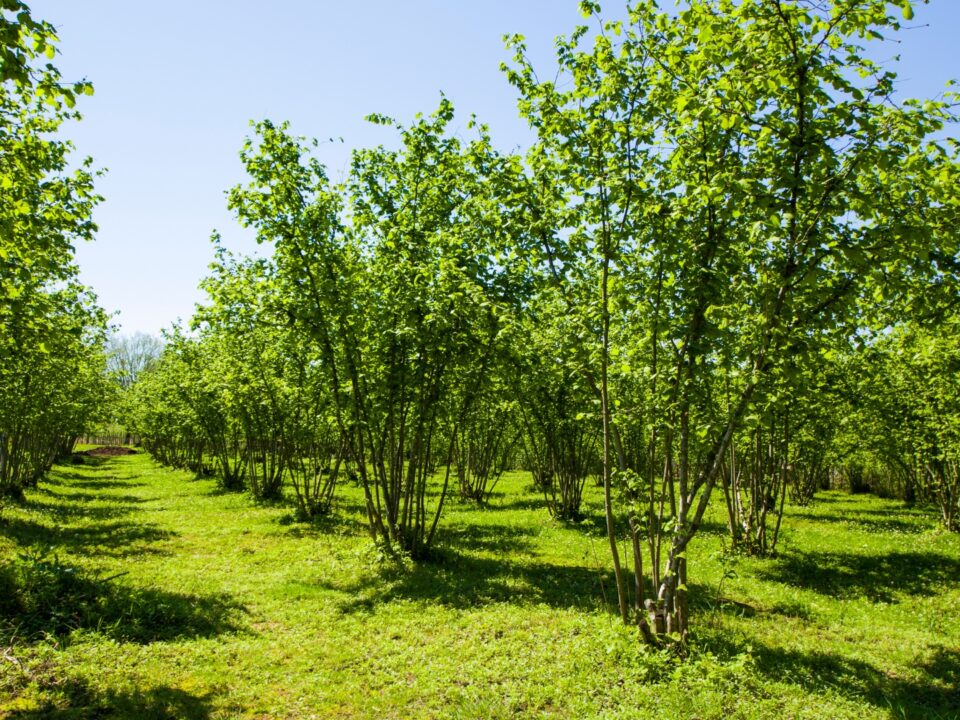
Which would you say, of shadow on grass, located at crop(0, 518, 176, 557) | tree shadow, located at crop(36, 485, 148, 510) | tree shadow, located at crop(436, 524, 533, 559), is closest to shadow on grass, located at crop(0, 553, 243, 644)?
shadow on grass, located at crop(0, 518, 176, 557)

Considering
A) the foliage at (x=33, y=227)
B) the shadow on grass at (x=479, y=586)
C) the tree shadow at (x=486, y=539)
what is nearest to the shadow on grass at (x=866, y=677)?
the shadow on grass at (x=479, y=586)

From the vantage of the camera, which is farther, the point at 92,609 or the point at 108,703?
the point at 92,609

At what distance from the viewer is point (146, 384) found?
161ft

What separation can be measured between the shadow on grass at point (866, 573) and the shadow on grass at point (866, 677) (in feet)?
12.6

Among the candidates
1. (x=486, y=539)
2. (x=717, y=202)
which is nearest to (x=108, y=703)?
(x=717, y=202)

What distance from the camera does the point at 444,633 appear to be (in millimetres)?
9641

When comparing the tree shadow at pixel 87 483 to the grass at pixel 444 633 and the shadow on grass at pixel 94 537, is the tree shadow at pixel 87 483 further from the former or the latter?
the grass at pixel 444 633

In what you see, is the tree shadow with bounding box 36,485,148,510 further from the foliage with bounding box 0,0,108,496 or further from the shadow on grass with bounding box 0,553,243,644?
the shadow on grass with bounding box 0,553,243,644

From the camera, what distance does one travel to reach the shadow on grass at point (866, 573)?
13.4 metres

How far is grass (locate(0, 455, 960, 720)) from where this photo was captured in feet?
23.6

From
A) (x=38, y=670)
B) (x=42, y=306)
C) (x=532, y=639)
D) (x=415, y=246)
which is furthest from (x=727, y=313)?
(x=42, y=306)

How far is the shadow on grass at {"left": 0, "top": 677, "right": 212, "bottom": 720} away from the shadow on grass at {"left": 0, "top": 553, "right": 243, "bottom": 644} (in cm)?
173

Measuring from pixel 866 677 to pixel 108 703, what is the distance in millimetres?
10106

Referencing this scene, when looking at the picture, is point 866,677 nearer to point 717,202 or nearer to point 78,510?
point 717,202
